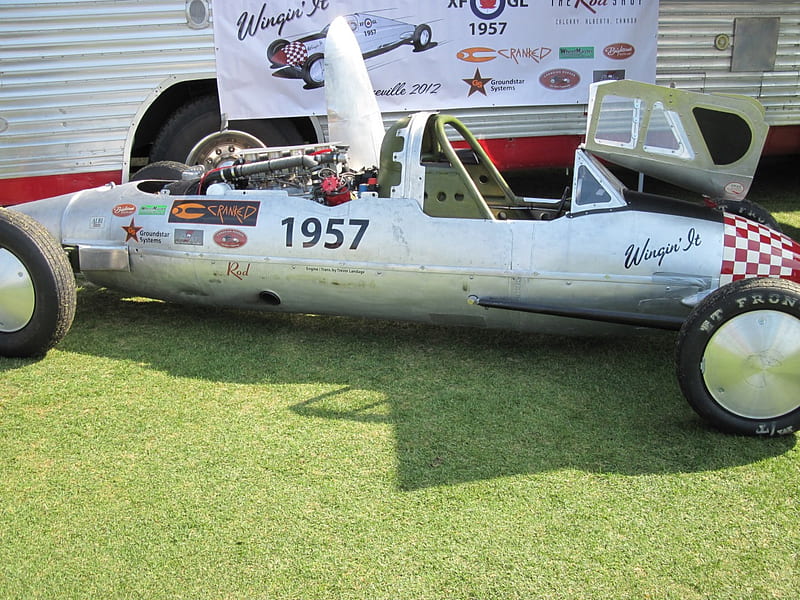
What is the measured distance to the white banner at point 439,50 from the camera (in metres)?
7.39

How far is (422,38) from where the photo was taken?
25.2ft

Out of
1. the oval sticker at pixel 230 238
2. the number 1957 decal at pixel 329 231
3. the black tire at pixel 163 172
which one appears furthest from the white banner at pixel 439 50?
the number 1957 decal at pixel 329 231

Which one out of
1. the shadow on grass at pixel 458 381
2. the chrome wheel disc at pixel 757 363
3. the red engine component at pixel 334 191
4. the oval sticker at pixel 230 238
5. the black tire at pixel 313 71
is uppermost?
the black tire at pixel 313 71

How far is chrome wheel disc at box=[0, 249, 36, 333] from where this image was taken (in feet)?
15.2

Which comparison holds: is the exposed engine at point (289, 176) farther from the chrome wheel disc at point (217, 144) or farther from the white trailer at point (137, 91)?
the white trailer at point (137, 91)

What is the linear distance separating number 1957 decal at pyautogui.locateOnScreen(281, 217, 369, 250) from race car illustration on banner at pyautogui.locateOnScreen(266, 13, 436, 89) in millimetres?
2962

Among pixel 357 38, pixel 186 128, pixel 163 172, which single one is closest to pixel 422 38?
pixel 357 38

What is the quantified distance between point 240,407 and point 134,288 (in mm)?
1807

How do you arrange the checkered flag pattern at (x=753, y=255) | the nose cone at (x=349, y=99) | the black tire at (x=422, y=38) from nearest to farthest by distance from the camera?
the checkered flag pattern at (x=753, y=255) < the nose cone at (x=349, y=99) < the black tire at (x=422, y=38)

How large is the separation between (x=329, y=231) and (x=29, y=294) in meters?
1.89

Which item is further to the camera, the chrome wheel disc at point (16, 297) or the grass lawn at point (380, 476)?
the chrome wheel disc at point (16, 297)

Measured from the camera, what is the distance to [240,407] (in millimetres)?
4117

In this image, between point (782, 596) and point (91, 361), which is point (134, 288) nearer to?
point (91, 361)

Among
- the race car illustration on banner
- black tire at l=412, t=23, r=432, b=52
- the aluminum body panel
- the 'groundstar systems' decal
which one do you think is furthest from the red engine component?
black tire at l=412, t=23, r=432, b=52
